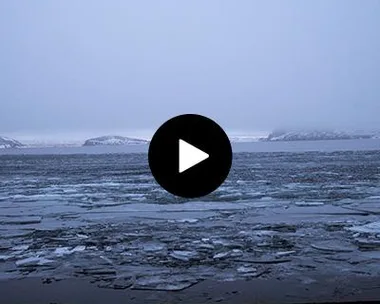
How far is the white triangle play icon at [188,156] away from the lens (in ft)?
9.14

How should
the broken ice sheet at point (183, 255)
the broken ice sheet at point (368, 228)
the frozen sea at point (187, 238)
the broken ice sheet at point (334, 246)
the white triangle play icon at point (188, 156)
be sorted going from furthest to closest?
the broken ice sheet at point (368, 228) → the broken ice sheet at point (334, 246) → the broken ice sheet at point (183, 255) → the frozen sea at point (187, 238) → the white triangle play icon at point (188, 156)

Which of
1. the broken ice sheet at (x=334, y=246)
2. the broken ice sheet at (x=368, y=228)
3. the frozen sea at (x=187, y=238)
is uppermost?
the frozen sea at (x=187, y=238)

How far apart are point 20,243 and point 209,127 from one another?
192 inches

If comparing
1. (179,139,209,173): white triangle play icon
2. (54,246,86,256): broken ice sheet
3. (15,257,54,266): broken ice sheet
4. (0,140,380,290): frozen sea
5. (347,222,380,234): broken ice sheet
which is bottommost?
(347,222,380,234): broken ice sheet

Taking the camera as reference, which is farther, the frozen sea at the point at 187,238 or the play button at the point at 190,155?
the frozen sea at the point at 187,238

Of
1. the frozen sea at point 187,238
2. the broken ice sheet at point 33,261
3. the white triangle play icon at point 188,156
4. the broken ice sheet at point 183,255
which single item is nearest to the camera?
the white triangle play icon at point 188,156

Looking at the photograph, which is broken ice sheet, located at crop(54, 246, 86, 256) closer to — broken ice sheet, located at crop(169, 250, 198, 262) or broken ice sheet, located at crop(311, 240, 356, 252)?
broken ice sheet, located at crop(169, 250, 198, 262)

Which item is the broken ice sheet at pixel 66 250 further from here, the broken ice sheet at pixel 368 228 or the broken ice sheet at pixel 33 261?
the broken ice sheet at pixel 368 228

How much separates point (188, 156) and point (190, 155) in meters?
0.02

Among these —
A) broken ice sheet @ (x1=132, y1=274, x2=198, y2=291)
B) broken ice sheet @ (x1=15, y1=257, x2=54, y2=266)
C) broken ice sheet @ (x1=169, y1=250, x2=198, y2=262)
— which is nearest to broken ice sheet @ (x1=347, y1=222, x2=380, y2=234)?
broken ice sheet @ (x1=169, y1=250, x2=198, y2=262)

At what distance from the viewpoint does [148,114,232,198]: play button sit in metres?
2.79

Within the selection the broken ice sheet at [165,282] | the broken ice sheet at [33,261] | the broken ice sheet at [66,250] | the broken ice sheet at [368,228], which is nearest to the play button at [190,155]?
the broken ice sheet at [165,282]

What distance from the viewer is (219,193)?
13.4 metres

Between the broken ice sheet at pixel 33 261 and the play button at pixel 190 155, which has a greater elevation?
the play button at pixel 190 155
